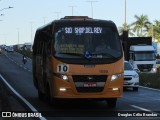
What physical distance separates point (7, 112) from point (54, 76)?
230 centimetres

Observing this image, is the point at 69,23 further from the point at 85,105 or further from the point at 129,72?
the point at 129,72

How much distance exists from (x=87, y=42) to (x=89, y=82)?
4.37ft

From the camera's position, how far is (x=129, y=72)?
3045cm

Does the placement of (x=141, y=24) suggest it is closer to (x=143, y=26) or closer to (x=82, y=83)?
(x=143, y=26)

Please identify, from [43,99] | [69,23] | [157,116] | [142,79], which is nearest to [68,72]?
[69,23]

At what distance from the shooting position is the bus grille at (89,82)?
17312 mm

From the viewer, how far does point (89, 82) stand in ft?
56.9

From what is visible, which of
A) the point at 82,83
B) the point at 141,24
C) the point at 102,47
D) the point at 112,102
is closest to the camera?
the point at 82,83

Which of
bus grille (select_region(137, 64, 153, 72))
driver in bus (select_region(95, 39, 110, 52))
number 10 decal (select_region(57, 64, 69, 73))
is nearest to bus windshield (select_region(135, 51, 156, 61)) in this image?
bus grille (select_region(137, 64, 153, 72))

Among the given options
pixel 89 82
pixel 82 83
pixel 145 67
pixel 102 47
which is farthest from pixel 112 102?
pixel 145 67

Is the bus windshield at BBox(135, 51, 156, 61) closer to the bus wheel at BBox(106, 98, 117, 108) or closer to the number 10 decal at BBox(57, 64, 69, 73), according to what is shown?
the bus wheel at BBox(106, 98, 117, 108)

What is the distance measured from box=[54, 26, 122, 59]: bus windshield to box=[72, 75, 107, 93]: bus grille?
2.08 ft

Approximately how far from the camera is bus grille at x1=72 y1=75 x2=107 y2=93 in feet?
56.8

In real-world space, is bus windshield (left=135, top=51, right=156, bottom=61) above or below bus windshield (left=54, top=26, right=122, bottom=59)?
below
